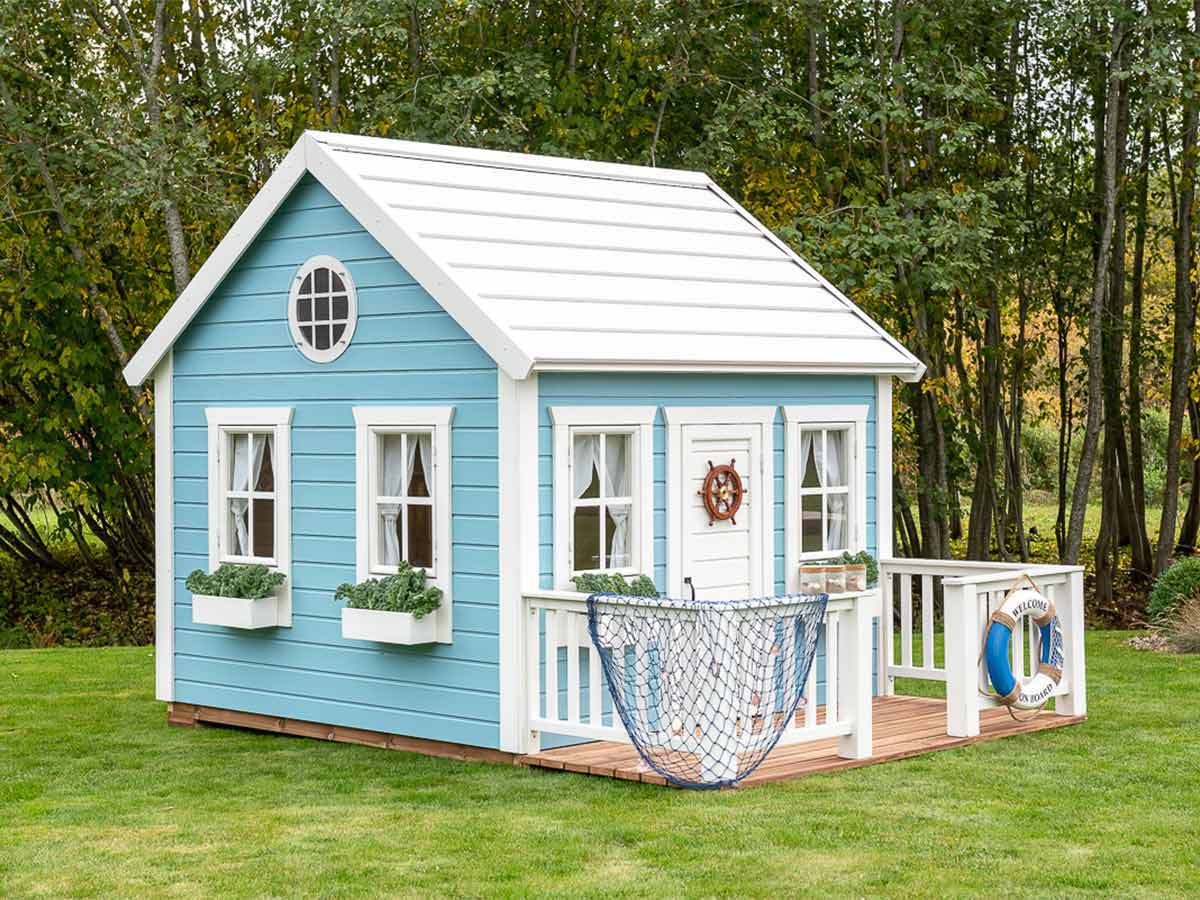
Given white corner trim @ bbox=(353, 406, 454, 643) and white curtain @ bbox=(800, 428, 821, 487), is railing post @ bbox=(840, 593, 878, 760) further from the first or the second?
white corner trim @ bbox=(353, 406, 454, 643)

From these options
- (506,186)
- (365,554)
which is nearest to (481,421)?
(365,554)

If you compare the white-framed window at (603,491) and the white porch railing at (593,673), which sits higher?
the white-framed window at (603,491)

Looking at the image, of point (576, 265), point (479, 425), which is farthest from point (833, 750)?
point (576, 265)

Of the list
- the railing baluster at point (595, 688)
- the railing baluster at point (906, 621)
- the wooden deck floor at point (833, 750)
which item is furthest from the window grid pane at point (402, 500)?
the railing baluster at point (906, 621)

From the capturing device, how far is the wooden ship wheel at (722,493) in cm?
1072

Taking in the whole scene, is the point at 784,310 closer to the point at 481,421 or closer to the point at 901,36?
the point at 481,421

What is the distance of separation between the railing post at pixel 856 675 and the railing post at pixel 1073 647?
6.70ft

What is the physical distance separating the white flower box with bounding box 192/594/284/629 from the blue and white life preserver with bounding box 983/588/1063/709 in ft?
13.7

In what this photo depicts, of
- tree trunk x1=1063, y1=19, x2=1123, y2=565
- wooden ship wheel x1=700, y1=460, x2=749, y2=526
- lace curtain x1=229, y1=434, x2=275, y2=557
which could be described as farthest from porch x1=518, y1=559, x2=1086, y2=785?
tree trunk x1=1063, y1=19, x2=1123, y2=565

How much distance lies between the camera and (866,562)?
1174 cm

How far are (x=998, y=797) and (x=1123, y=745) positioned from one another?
1824mm

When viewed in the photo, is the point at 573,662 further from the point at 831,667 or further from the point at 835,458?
the point at 835,458

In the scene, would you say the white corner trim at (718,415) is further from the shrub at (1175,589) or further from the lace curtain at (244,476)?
the shrub at (1175,589)

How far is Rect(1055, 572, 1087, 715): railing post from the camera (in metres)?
11.4
